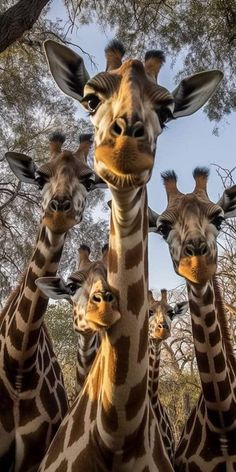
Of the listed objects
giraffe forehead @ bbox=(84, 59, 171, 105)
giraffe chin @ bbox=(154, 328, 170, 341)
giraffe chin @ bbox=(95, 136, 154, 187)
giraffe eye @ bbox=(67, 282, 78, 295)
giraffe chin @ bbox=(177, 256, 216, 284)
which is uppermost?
giraffe chin @ bbox=(154, 328, 170, 341)

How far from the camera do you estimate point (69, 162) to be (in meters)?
4.93

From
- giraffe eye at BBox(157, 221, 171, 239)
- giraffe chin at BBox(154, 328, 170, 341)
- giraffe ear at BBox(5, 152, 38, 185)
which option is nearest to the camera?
giraffe eye at BBox(157, 221, 171, 239)

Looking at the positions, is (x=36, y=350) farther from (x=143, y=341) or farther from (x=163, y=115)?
(x=163, y=115)

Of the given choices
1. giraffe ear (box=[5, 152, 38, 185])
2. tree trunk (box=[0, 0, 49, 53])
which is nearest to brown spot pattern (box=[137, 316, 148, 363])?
giraffe ear (box=[5, 152, 38, 185])

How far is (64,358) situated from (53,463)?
82.1 feet

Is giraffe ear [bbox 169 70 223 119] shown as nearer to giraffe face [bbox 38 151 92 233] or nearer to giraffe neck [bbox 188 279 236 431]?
giraffe face [bbox 38 151 92 233]

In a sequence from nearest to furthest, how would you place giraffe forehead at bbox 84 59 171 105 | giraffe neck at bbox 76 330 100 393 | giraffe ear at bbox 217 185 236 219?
giraffe forehead at bbox 84 59 171 105 → giraffe ear at bbox 217 185 236 219 → giraffe neck at bbox 76 330 100 393

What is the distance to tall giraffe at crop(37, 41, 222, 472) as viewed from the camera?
7.74 feet

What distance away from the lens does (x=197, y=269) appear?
3.84 metres

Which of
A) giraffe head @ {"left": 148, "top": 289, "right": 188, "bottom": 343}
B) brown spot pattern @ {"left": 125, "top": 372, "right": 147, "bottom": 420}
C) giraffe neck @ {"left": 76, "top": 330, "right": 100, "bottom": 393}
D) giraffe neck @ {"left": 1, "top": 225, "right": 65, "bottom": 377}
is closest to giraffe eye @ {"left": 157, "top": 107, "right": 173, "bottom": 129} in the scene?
brown spot pattern @ {"left": 125, "top": 372, "right": 147, "bottom": 420}

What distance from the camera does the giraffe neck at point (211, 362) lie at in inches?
169

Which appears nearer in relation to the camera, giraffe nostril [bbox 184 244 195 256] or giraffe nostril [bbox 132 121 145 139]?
giraffe nostril [bbox 132 121 145 139]

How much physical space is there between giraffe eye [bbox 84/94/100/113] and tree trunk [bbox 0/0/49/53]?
15.8 feet

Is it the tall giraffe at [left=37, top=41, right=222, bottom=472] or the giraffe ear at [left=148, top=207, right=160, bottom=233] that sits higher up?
the giraffe ear at [left=148, top=207, right=160, bottom=233]
